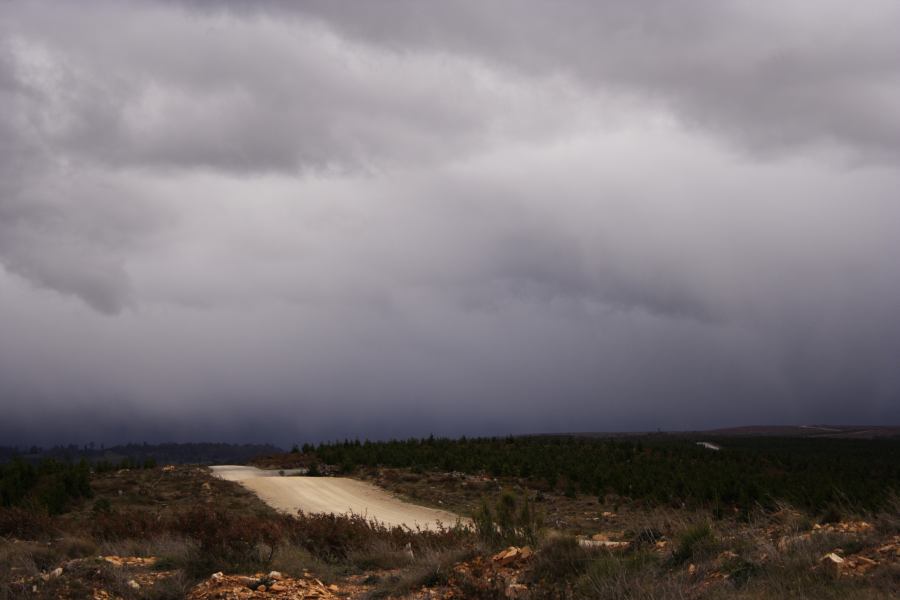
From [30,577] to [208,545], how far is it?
8.28ft

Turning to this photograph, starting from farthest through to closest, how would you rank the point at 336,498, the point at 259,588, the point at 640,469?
the point at 640,469 → the point at 336,498 → the point at 259,588

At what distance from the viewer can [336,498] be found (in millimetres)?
26375

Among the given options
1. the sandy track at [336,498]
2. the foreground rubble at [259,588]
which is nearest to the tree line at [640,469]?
the sandy track at [336,498]

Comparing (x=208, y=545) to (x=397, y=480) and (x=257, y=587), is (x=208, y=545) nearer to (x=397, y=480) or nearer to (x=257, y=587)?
(x=257, y=587)

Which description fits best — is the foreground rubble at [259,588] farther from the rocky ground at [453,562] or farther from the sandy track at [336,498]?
the sandy track at [336,498]

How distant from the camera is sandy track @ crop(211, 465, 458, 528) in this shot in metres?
23.0

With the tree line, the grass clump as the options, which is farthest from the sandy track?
the grass clump

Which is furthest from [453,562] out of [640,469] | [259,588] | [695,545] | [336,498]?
[640,469]

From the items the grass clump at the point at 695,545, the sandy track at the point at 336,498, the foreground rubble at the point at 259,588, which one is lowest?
the sandy track at the point at 336,498

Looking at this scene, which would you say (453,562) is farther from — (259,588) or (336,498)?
(336,498)

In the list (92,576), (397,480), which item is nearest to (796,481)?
(397,480)

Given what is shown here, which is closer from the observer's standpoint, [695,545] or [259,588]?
[695,545]

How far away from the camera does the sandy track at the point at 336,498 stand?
75.5 feet

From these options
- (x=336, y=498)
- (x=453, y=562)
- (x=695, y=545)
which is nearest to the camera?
(x=695, y=545)
